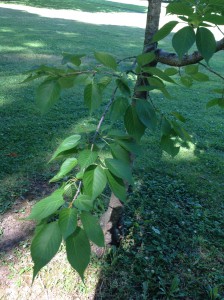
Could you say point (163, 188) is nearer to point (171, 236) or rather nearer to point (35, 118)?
point (171, 236)

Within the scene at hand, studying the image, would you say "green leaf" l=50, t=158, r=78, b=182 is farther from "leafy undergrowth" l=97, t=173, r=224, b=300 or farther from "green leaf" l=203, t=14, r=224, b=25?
"leafy undergrowth" l=97, t=173, r=224, b=300

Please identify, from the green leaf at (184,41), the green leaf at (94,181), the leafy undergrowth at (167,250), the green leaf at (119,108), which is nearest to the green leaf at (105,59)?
the green leaf at (119,108)

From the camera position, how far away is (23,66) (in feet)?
23.8

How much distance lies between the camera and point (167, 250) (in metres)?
2.62

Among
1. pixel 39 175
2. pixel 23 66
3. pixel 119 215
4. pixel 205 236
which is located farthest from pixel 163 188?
pixel 23 66

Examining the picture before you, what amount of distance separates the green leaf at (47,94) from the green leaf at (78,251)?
0.44 metres

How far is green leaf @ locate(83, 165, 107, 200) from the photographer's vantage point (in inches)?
35.3

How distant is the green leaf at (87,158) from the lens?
932 millimetres

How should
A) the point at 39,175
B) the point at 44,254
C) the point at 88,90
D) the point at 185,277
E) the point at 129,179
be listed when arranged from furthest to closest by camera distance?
the point at 39,175
the point at 185,277
the point at 88,90
the point at 129,179
the point at 44,254

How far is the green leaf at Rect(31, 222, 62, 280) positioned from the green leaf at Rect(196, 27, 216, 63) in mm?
615

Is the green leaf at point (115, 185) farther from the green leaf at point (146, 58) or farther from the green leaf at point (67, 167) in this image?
the green leaf at point (146, 58)

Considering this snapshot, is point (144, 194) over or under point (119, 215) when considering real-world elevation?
under

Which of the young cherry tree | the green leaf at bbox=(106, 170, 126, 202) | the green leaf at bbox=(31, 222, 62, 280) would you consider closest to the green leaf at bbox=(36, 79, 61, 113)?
the young cherry tree

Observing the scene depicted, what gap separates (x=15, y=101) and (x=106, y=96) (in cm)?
183
